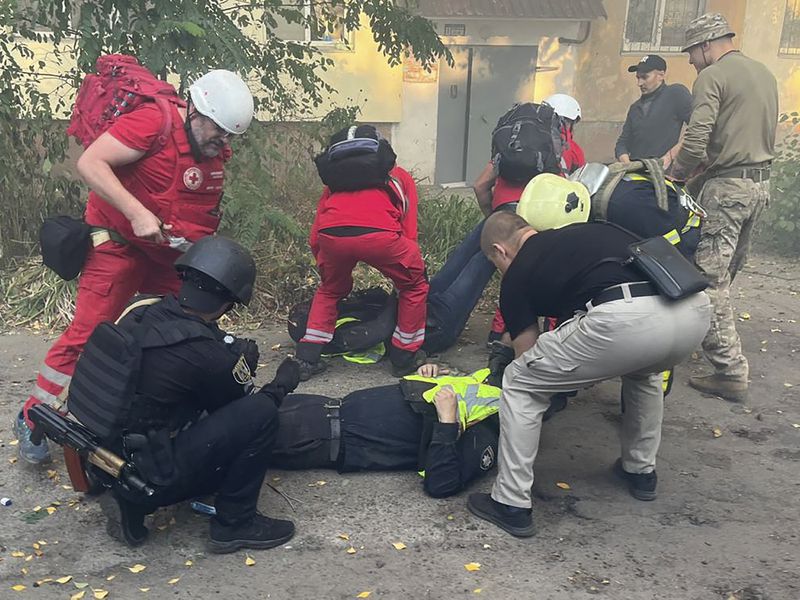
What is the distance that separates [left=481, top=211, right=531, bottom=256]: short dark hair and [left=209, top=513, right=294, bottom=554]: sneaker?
1.46 metres

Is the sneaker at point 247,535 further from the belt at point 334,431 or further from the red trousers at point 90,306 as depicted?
the red trousers at point 90,306

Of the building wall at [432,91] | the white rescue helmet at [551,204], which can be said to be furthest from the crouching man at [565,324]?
the building wall at [432,91]

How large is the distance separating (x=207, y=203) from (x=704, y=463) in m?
2.78

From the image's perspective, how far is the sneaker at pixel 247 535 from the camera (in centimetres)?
296

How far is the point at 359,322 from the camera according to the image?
15.9 ft

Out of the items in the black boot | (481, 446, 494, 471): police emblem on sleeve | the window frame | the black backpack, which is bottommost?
(481, 446, 494, 471): police emblem on sleeve

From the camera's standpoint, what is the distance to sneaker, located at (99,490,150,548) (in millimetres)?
2887

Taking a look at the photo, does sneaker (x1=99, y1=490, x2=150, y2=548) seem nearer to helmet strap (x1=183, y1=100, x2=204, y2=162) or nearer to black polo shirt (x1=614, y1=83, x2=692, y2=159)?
helmet strap (x1=183, y1=100, x2=204, y2=162)

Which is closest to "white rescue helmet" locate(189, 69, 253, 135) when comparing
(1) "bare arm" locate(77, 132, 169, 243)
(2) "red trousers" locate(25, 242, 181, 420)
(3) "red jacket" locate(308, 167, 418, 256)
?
(1) "bare arm" locate(77, 132, 169, 243)

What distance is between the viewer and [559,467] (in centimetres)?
370

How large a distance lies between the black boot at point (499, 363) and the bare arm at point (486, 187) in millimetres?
1612

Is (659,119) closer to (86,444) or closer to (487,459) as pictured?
(487,459)

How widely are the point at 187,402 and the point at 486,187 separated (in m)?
2.85

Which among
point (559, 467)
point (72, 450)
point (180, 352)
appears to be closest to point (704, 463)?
point (559, 467)
